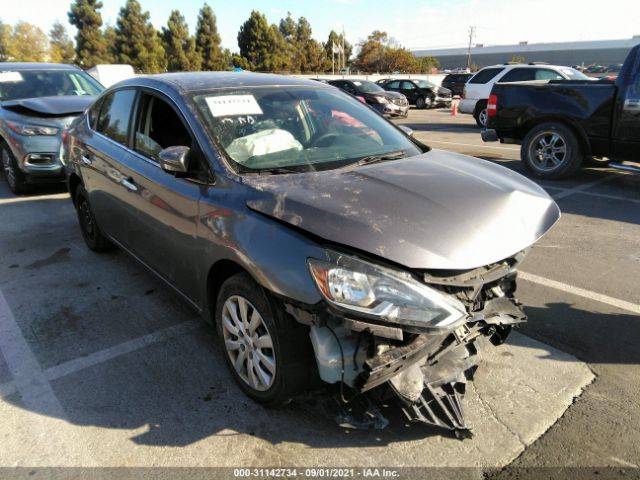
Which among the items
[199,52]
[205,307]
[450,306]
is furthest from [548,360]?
[199,52]

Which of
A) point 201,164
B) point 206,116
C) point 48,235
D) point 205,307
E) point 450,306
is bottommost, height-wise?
point 48,235

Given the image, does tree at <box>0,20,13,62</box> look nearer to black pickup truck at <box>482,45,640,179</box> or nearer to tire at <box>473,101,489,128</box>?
tire at <box>473,101,489,128</box>

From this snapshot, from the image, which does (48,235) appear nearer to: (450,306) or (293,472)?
(293,472)

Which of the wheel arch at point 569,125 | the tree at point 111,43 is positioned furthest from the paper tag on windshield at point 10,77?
the tree at point 111,43

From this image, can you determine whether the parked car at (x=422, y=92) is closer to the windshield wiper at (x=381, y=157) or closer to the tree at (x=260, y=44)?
the windshield wiper at (x=381, y=157)

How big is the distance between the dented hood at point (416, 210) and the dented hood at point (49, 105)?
5663 mm

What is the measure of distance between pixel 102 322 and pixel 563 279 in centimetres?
387

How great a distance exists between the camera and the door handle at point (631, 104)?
6492mm

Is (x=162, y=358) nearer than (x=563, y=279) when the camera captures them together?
Yes

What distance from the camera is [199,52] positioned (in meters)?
49.0

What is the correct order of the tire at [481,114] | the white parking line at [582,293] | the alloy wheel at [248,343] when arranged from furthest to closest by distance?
the tire at [481,114] < the white parking line at [582,293] < the alloy wheel at [248,343]

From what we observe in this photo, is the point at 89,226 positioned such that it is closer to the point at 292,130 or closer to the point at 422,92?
the point at 292,130

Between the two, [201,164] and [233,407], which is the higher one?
[201,164]

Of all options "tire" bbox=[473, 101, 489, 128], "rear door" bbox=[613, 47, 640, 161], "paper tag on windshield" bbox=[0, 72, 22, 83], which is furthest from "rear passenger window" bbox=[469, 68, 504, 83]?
"paper tag on windshield" bbox=[0, 72, 22, 83]
